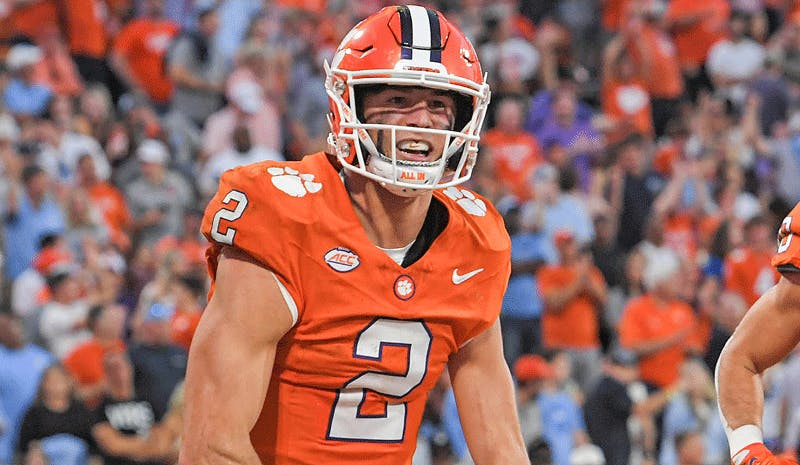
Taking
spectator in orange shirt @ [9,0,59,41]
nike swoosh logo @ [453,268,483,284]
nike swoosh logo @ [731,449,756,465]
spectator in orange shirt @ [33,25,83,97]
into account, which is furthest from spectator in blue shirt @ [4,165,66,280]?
nike swoosh logo @ [731,449,756,465]

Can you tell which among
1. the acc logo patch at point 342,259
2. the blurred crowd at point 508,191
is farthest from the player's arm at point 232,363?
the blurred crowd at point 508,191

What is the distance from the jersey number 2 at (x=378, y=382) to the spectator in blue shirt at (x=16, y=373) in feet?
13.3

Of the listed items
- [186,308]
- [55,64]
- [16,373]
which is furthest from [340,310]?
[55,64]

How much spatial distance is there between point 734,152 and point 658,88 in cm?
109

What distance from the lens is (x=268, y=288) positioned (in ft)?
10.0

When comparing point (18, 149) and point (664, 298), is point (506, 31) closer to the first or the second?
point (664, 298)

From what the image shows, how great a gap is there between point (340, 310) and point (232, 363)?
26 cm

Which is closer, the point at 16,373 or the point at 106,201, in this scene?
the point at 16,373

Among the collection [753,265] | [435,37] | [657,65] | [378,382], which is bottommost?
[753,265]

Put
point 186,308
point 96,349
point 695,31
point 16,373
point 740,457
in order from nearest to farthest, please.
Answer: point 740,457 < point 16,373 < point 96,349 < point 186,308 < point 695,31

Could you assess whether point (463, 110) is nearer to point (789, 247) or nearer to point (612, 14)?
point (789, 247)

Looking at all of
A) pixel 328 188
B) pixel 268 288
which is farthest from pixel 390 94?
pixel 268 288

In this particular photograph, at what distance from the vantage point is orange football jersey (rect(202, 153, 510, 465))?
310 cm

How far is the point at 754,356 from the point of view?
361cm
